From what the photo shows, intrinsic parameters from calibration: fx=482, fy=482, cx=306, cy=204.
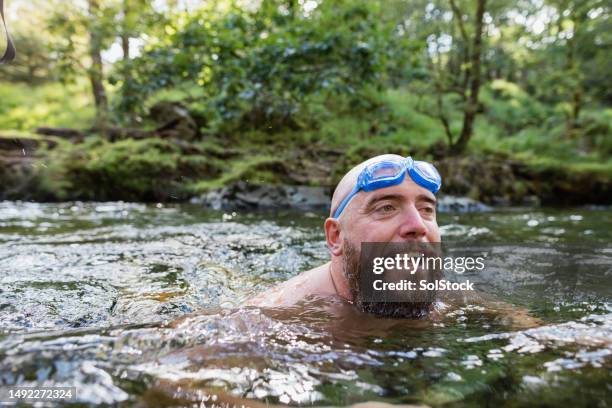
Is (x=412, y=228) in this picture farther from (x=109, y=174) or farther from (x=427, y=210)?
(x=109, y=174)

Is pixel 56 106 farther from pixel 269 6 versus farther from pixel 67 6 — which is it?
pixel 269 6

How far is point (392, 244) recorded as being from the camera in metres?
2.48

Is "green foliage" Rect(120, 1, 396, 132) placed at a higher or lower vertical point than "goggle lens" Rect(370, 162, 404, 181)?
higher

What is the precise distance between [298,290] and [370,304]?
22.7 inches

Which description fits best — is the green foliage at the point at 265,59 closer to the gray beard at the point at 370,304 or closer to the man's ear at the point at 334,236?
the man's ear at the point at 334,236

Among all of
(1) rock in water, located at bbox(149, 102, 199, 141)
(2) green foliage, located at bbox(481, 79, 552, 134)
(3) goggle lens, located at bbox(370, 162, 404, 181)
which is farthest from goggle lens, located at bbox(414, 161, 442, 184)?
(2) green foliage, located at bbox(481, 79, 552, 134)

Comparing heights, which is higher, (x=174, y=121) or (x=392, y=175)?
(x=174, y=121)

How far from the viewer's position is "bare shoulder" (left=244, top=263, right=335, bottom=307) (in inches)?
115

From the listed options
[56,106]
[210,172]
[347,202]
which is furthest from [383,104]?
[347,202]

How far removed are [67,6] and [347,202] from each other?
35.2 feet

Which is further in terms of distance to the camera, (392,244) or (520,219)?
(520,219)

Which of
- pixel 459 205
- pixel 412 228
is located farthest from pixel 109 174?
Answer: pixel 412 228

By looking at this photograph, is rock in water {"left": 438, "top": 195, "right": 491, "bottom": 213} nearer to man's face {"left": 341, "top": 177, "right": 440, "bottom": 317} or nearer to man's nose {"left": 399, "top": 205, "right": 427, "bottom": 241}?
man's face {"left": 341, "top": 177, "right": 440, "bottom": 317}

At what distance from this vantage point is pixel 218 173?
12172mm
